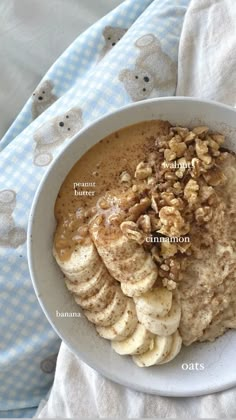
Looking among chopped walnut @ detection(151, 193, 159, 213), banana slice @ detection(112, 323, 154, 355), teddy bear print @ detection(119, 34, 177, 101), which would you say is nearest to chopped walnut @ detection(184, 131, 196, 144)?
chopped walnut @ detection(151, 193, 159, 213)

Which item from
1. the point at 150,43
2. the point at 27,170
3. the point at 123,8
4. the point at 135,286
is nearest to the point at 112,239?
the point at 135,286

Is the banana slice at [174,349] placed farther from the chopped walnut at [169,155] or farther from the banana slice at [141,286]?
the chopped walnut at [169,155]

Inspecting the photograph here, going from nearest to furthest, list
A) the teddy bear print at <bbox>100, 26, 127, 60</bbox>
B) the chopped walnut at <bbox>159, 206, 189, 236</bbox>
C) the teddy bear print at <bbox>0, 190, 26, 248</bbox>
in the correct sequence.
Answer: the chopped walnut at <bbox>159, 206, 189, 236</bbox> → the teddy bear print at <bbox>0, 190, 26, 248</bbox> → the teddy bear print at <bbox>100, 26, 127, 60</bbox>

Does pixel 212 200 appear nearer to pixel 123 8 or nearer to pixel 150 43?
pixel 150 43

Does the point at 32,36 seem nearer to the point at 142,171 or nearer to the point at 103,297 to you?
the point at 142,171

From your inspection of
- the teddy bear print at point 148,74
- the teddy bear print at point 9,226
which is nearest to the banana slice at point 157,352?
the teddy bear print at point 9,226

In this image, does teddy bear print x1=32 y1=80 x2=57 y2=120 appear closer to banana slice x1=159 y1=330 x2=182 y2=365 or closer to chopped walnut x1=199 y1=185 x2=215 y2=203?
chopped walnut x1=199 y1=185 x2=215 y2=203
